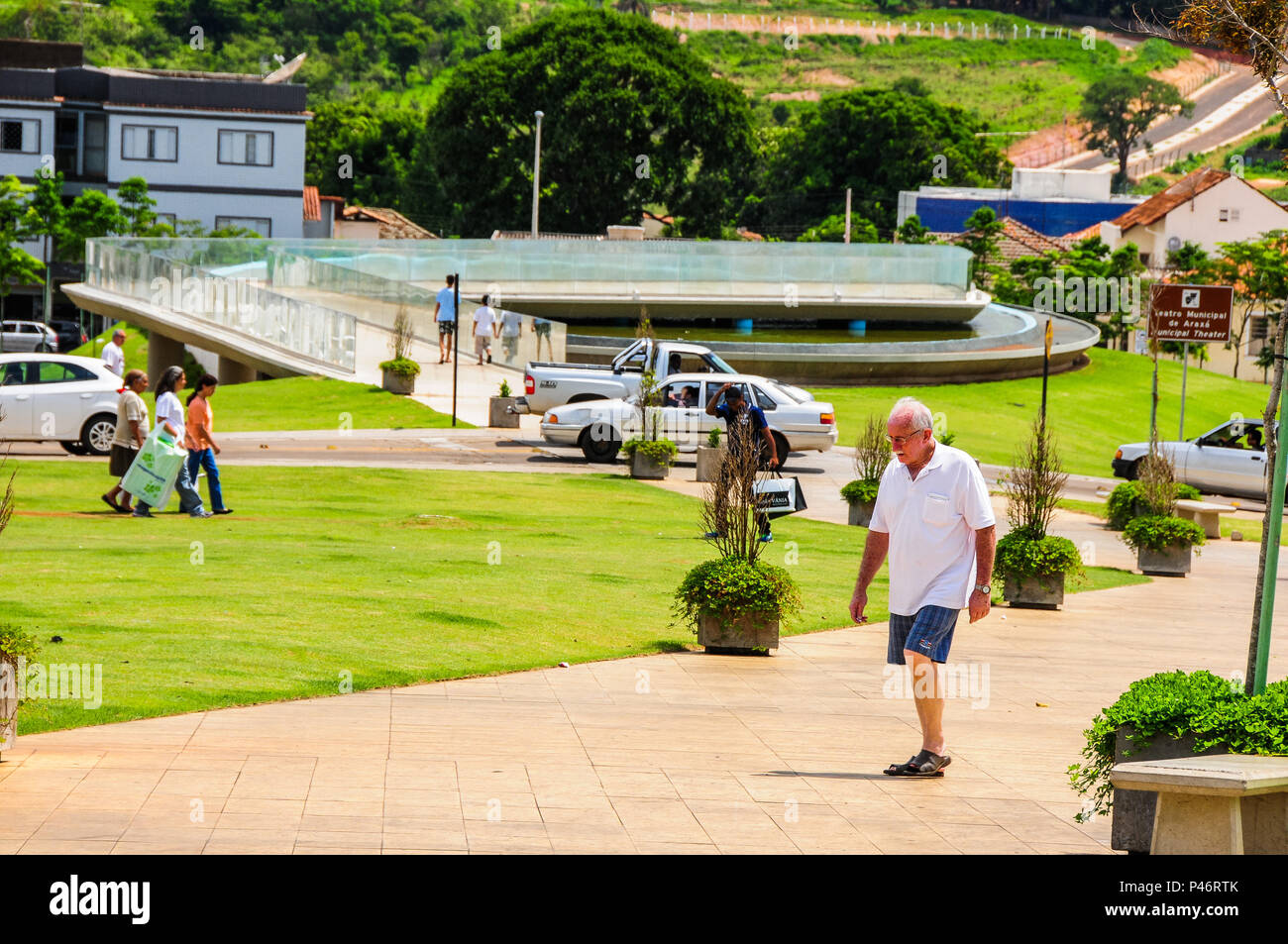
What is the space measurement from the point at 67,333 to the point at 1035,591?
6019 centimetres

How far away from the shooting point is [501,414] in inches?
1266

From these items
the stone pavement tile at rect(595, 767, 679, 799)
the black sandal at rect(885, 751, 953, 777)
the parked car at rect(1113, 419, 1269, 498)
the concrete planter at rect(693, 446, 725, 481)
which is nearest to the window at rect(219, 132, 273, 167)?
the parked car at rect(1113, 419, 1269, 498)

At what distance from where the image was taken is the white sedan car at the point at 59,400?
81.3 ft

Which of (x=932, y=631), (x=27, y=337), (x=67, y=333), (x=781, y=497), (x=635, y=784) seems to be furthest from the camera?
(x=67, y=333)

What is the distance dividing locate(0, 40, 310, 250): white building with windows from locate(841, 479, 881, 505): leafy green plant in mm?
55776

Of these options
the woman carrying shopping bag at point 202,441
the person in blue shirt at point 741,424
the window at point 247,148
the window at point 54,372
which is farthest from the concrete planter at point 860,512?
the window at point 247,148

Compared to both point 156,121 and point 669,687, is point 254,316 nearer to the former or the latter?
point 669,687

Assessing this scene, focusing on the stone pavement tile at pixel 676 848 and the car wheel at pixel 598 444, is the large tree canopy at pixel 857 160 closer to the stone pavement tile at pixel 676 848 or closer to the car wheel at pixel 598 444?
the car wheel at pixel 598 444

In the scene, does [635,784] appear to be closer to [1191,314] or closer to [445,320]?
[1191,314]

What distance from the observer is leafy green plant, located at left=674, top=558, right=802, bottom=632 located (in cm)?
1216

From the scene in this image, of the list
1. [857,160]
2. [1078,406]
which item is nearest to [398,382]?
[1078,406]

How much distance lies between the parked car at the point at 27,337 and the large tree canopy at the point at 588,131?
25.1 metres
